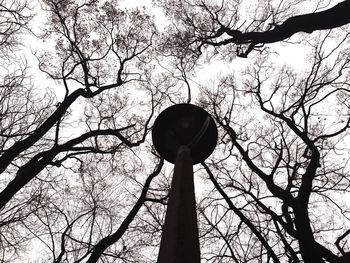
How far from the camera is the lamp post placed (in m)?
2.28

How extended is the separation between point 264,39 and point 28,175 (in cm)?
572

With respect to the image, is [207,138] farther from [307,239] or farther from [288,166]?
[288,166]

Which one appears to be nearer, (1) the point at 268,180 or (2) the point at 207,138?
(2) the point at 207,138

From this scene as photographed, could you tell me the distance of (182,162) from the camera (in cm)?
323

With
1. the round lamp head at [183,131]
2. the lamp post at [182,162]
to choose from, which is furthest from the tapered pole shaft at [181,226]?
the round lamp head at [183,131]

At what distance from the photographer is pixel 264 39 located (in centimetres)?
689

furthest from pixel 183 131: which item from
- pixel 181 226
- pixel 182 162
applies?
pixel 181 226

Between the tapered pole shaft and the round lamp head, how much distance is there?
37.3 inches

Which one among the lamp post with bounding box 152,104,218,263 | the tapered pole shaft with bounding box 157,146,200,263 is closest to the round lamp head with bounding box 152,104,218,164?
the lamp post with bounding box 152,104,218,263

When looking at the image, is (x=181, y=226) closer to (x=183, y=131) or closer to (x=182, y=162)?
(x=182, y=162)

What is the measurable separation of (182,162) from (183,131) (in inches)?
33.5

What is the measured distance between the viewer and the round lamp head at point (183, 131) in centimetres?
398

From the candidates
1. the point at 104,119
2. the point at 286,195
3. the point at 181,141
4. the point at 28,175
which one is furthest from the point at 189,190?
the point at 104,119

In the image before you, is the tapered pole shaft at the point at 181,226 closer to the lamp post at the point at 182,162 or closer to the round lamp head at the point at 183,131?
the lamp post at the point at 182,162
